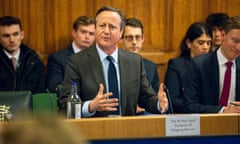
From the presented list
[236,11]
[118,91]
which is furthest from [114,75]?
[236,11]

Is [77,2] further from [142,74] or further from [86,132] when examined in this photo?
[86,132]

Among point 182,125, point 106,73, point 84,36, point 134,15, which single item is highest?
point 134,15

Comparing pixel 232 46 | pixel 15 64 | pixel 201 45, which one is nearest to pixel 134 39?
pixel 201 45

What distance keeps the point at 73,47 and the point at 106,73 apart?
1.67 m

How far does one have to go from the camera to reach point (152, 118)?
7.97 ft

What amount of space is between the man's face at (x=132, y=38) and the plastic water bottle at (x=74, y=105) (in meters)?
1.78

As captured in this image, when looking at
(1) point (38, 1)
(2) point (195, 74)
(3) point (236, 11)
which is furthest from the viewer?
(3) point (236, 11)

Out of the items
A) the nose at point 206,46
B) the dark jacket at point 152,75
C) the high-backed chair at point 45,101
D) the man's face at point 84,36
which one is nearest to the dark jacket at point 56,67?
the man's face at point 84,36

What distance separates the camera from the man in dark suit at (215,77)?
323 centimetres

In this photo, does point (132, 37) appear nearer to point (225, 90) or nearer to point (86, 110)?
point (225, 90)

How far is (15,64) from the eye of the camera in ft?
14.2

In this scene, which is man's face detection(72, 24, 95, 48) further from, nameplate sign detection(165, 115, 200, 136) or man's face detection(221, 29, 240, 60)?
nameplate sign detection(165, 115, 200, 136)

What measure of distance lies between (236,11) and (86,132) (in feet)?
11.0

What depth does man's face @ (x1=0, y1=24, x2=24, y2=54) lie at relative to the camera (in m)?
4.27
